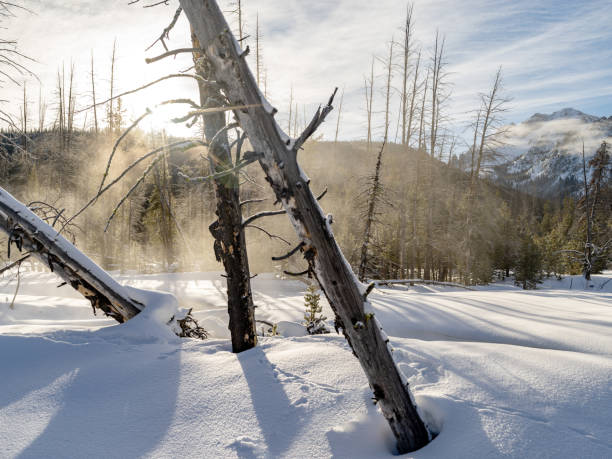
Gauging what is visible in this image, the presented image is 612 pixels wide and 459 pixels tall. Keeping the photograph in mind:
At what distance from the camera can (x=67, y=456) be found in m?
1.77

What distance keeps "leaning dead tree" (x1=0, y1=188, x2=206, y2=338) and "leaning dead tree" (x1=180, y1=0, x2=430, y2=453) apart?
10.7 ft

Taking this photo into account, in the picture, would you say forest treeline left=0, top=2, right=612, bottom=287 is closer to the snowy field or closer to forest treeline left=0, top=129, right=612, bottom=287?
forest treeline left=0, top=129, right=612, bottom=287

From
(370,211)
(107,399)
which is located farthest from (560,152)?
(107,399)

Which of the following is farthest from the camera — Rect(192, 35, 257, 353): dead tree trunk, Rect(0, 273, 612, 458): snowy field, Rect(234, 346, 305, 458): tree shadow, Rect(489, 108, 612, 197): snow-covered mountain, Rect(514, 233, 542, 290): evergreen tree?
Rect(489, 108, 612, 197): snow-covered mountain

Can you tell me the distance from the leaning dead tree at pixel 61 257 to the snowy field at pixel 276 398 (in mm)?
513

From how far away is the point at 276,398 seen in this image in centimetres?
232

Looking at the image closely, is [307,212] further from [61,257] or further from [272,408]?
[61,257]

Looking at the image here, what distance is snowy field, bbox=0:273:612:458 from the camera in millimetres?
1796

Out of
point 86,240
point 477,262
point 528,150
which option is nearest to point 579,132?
point 528,150

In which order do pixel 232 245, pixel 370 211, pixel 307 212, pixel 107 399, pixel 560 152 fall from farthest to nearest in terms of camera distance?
pixel 560 152, pixel 370 211, pixel 232 245, pixel 107 399, pixel 307 212

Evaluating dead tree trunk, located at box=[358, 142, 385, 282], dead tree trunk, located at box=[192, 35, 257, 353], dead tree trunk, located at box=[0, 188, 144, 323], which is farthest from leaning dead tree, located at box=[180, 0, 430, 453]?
dead tree trunk, located at box=[358, 142, 385, 282]

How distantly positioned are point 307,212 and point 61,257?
12.0ft

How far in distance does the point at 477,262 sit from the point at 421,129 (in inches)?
454

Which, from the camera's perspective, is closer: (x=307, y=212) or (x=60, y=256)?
(x=307, y=212)
